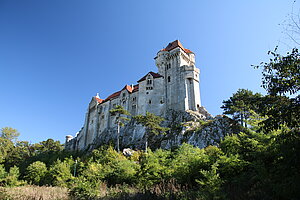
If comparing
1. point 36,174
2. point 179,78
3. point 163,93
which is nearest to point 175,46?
point 179,78

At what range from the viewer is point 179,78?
163ft

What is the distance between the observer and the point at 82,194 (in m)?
8.11

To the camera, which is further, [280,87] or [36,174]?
[36,174]

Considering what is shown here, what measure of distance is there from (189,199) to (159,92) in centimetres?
4485

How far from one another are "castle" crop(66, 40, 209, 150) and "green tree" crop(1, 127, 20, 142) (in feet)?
68.0

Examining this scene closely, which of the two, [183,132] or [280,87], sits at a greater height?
[183,132]

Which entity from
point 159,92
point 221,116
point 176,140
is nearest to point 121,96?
point 159,92

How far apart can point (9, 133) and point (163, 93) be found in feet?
156

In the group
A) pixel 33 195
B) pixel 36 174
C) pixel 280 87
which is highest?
pixel 280 87

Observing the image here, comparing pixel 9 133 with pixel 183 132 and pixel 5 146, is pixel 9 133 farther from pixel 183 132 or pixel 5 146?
pixel 183 132

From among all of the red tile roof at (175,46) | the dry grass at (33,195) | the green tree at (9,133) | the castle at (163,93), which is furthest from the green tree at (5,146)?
the red tile roof at (175,46)

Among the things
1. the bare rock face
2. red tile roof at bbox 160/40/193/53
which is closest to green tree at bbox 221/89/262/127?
the bare rock face

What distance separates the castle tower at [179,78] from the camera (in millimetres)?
47031

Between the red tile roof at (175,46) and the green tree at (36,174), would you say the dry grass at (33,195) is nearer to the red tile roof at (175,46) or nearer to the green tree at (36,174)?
the green tree at (36,174)
